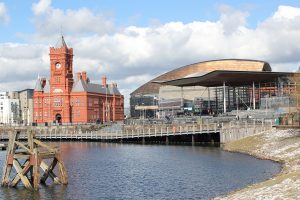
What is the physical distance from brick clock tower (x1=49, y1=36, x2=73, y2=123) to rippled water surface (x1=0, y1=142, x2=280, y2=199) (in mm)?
96877

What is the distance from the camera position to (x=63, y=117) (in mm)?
163875

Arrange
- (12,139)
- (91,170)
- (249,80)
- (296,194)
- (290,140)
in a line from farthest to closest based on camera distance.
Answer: (249,80) < (290,140) < (91,170) < (12,139) < (296,194)

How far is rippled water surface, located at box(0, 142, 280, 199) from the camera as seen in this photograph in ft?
126

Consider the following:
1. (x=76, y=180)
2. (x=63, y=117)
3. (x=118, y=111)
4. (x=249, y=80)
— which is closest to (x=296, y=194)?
(x=76, y=180)

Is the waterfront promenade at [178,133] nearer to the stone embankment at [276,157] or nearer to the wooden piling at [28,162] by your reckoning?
the stone embankment at [276,157]

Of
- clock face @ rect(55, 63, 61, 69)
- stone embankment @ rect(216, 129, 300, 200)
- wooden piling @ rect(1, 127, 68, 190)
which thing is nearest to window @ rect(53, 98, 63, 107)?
clock face @ rect(55, 63, 61, 69)

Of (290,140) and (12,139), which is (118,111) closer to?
(290,140)

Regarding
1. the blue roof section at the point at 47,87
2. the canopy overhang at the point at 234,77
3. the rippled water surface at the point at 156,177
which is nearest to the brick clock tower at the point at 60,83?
the blue roof section at the point at 47,87

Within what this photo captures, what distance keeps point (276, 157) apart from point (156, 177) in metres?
18.3

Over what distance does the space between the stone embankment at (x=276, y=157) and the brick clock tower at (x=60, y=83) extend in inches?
3613

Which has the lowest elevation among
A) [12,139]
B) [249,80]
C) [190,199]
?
[190,199]

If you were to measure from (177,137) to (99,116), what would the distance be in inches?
2965

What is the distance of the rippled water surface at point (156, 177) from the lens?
3850 centimetres

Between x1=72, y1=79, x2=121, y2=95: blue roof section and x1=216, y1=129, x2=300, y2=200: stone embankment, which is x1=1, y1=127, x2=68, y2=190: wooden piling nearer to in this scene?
x1=216, y1=129, x2=300, y2=200: stone embankment
